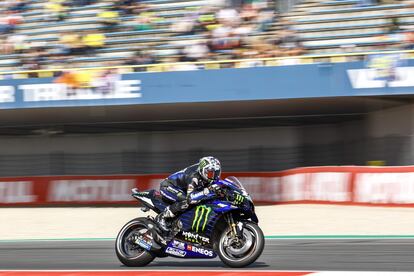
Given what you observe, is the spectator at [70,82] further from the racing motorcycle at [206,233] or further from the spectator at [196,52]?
the racing motorcycle at [206,233]

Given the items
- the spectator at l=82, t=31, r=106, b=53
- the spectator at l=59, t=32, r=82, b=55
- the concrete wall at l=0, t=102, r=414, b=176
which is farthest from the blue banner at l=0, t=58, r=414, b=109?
the concrete wall at l=0, t=102, r=414, b=176

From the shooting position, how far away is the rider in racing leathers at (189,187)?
8711mm

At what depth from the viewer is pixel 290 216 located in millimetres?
17031

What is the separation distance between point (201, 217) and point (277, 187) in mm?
11557

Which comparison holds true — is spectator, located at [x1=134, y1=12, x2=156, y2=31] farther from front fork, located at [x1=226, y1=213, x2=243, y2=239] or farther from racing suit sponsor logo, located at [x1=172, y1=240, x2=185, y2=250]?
front fork, located at [x1=226, y1=213, x2=243, y2=239]

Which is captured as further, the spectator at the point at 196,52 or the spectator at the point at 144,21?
the spectator at the point at 144,21

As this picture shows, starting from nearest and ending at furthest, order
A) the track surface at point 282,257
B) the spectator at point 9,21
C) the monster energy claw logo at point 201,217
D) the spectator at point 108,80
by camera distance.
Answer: the monster energy claw logo at point 201,217 → the track surface at point 282,257 → the spectator at point 108,80 → the spectator at point 9,21

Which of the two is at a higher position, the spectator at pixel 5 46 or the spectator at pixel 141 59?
the spectator at pixel 5 46

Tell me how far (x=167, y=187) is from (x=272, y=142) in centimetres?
1490

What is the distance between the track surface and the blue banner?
633 cm

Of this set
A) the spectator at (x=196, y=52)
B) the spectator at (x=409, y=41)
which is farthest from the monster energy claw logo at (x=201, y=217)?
the spectator at (x=196, y=52)

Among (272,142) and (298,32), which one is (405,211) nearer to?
(298,32)

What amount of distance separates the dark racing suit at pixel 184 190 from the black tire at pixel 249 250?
0.52 m

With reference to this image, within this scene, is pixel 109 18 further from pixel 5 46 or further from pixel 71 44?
pixel 5 46
